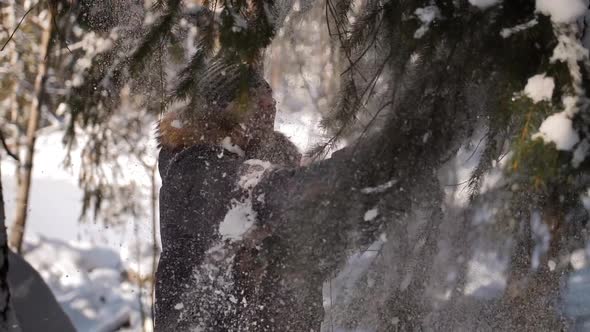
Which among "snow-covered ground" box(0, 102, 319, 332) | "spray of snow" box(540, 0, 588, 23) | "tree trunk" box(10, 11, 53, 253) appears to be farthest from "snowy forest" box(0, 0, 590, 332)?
"snow-covered ground" box(0, 102, 319, 332)

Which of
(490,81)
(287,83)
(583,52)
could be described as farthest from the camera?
(287,83)

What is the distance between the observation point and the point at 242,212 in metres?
1.66

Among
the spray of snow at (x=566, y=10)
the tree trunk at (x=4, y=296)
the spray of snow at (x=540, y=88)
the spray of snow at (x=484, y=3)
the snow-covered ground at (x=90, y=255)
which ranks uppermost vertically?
the snow-covered ground at (x=90, y=255)

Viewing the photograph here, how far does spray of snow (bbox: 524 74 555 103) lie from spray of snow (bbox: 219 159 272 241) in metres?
0.78

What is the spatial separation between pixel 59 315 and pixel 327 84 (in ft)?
5.73

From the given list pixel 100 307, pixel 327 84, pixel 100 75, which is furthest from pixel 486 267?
pixel 100 307

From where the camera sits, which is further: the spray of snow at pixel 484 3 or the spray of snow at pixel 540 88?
the spray of snow at pixel 484 3

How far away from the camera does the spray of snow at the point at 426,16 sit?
4.51ft

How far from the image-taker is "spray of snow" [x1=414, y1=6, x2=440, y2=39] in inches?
54.1

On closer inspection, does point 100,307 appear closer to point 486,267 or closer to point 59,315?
point 59,315

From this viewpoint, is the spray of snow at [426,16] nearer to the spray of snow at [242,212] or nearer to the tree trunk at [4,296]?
the spray of snow at [242,212]

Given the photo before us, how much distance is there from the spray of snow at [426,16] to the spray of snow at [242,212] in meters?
0.60

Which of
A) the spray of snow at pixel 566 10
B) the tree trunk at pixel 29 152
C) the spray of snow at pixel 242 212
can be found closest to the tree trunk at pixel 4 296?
the spray of snow at pixel 242 212

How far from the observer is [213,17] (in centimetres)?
162
